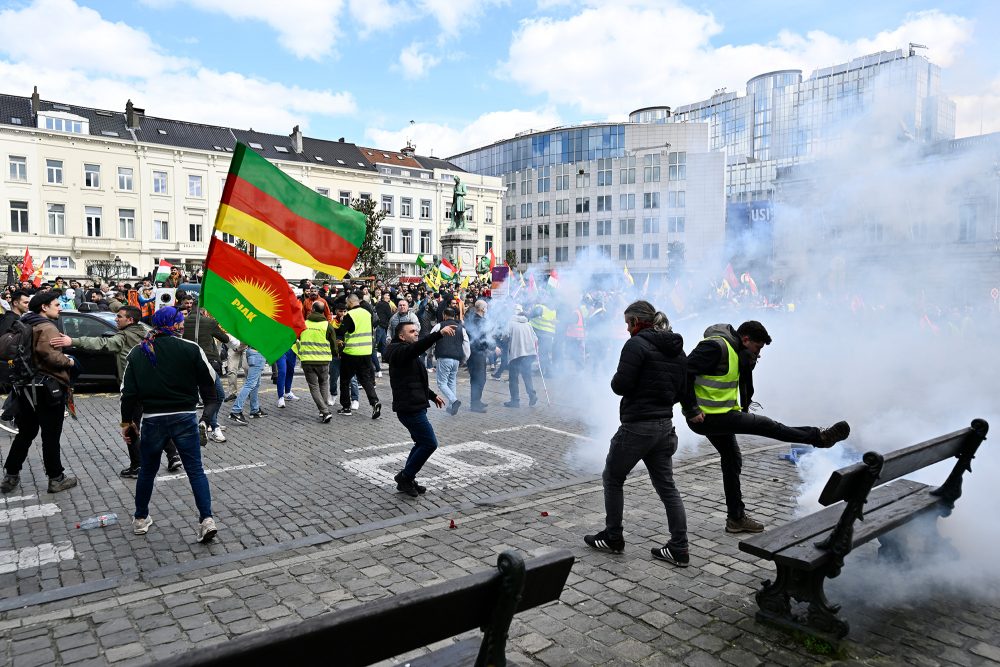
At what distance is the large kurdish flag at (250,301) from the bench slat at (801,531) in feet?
13.4

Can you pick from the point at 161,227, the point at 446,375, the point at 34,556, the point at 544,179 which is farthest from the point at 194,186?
the point at 34,556

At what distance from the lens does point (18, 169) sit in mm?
42969

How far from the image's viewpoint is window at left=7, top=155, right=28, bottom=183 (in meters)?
42.6

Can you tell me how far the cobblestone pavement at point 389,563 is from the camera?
3.81 m

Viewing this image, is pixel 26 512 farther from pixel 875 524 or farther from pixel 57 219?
pixel 57 219

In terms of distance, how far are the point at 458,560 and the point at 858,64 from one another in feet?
36.9

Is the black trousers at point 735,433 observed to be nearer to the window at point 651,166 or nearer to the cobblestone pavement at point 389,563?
the cobblestone pavement at point 389,563

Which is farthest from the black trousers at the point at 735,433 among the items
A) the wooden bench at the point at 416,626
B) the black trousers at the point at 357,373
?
the black trousers at the point at 357,373

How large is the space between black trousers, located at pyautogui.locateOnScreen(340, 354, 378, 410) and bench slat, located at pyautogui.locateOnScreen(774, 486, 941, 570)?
297 inches

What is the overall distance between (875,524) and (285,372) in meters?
9.55

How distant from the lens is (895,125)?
38.7 feet

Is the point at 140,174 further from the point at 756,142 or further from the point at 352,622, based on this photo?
the point at 352,622

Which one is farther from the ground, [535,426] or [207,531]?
[207,531]

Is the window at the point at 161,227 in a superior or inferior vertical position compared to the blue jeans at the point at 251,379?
superior
